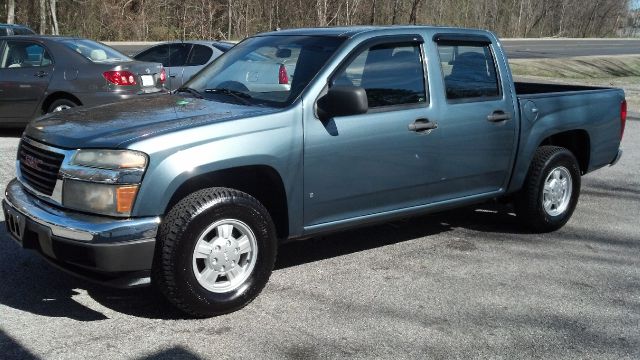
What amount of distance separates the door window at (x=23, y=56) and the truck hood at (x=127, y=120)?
6.04 meters

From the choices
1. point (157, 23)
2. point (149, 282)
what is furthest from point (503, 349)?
point (157, 23)

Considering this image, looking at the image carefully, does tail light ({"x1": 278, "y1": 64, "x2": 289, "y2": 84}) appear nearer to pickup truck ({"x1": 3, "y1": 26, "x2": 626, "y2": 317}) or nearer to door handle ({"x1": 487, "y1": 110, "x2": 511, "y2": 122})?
pickup truck ({"x1": 3, "y1": 26, "x2": 626, "y2": 317})

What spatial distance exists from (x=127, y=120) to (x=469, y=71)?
2800 mm

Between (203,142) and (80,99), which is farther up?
(203,142)

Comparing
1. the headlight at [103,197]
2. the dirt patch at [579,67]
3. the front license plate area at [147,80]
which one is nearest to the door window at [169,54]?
the front license plate area at [147,80]

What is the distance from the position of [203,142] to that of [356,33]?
5.11 ft

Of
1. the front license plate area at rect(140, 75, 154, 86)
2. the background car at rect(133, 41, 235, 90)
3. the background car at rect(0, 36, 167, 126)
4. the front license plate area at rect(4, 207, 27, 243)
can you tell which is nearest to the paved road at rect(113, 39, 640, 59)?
the background car at rect(133, 41, 235, 90)

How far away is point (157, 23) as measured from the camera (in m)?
37.6

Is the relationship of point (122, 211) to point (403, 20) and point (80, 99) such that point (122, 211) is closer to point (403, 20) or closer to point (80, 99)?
point (80, 99)

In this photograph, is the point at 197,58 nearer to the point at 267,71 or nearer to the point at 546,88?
the point at 546,88

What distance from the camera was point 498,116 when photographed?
5.64 m

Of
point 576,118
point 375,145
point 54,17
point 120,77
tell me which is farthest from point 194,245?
point 54,17

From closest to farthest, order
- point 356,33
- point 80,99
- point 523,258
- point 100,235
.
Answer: point 100,235 → point 356,33 → point 523,258 → point 80,99

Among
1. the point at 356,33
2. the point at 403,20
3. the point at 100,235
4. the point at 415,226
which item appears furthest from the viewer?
the point at 403,20
